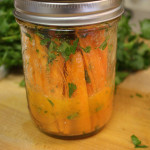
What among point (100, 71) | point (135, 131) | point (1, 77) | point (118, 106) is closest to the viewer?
point (100, 71)

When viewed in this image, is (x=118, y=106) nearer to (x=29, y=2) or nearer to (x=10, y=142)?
(x=10, y=142)

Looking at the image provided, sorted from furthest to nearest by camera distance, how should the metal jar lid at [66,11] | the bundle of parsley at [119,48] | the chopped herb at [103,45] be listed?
the bundle of parsley at [119,48]
the chopped herb at [103,45]
the metal jar lid at [66,11]

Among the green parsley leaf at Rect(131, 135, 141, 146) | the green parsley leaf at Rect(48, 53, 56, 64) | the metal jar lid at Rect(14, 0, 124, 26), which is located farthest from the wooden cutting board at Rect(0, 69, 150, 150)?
the metal jar lid at Rect(14, 0, 124, 26)

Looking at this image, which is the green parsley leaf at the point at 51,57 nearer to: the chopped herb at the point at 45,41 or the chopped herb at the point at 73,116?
the chopped herb at the point at 45,41

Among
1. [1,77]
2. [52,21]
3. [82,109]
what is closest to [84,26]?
[52,21]

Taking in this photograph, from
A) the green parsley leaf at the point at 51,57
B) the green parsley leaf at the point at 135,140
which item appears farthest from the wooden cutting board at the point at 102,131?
the green parsley leaf at the point at 51,57

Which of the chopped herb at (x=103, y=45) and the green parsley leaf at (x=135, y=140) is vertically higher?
the chopped herb at (x=103, y=45)

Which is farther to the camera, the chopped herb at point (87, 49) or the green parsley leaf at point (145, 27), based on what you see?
the green parsley leaf at point (145, 27)

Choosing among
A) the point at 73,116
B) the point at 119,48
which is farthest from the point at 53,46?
the point at 119,48
